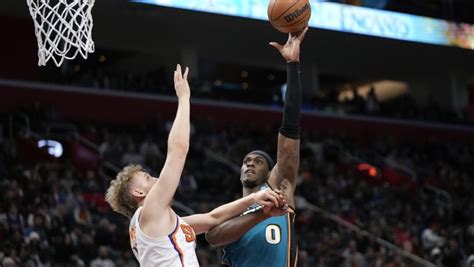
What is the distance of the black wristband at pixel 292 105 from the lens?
4.76 m

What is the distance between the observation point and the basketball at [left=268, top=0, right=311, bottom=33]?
16.9ft

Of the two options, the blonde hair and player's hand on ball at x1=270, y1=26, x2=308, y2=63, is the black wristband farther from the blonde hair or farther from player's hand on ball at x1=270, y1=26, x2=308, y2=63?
the blonde hair

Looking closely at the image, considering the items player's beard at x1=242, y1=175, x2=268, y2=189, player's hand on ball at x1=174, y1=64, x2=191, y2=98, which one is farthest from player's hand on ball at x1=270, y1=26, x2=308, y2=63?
player's hand on ball at x1=174, y1=64, x2=191, y2=98

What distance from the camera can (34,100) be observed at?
18.2 meters

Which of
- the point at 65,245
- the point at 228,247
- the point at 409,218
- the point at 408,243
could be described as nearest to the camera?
the point at 228,247

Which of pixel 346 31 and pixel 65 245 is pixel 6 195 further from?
pixel 346 31

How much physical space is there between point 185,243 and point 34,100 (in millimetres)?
14779

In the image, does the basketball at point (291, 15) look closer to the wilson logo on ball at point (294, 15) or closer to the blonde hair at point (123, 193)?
the wilson logo on ball at point (294, 15)

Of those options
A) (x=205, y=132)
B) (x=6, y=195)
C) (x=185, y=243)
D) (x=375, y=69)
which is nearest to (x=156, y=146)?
(x=205, y=132)

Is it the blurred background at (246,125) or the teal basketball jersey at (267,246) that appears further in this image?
the blurred background at (246,125)

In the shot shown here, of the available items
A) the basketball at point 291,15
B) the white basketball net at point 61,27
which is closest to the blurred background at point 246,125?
the white basketball net at point 61,27

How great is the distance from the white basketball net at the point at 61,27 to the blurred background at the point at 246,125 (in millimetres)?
4031

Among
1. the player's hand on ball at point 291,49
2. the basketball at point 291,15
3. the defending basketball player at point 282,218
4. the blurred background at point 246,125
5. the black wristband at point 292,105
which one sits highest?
the basketball at point 291,15

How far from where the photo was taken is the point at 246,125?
20.4m
